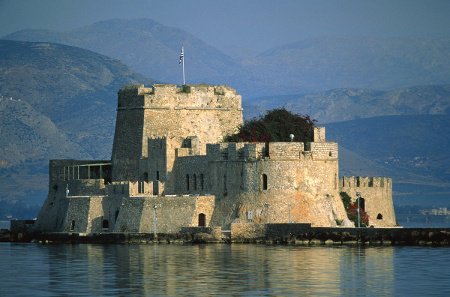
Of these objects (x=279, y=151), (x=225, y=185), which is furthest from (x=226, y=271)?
(x=225, y=185)

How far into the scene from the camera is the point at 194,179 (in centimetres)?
8181

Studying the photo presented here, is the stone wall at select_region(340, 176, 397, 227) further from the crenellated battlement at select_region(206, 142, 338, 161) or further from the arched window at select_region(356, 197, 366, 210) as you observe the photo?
the crenellated battlement at select_region(206, 142, 338, 161)

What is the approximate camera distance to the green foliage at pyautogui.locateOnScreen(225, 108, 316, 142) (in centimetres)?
8250

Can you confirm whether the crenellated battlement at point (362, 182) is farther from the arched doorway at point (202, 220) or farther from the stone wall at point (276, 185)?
the arched doorway at point (202, 220)

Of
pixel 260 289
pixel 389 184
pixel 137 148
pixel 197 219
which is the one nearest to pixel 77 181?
pixel 137 148

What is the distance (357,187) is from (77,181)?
12935 millimetres

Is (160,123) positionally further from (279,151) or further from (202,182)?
(279,151)

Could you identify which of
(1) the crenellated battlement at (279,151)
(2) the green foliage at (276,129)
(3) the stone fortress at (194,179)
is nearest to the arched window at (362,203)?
(3) the stone fortress at (194,179)

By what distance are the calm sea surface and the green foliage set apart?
Result: 8030 millimetres

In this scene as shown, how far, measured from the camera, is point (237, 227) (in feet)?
253

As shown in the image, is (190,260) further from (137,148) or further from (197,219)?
(137,148)

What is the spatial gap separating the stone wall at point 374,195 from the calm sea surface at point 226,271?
9.66 metres

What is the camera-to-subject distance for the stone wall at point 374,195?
8394cm

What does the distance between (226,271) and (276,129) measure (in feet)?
67.5
